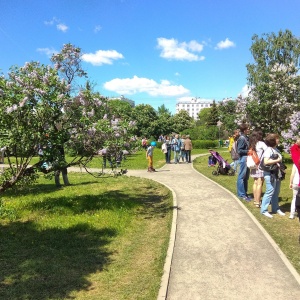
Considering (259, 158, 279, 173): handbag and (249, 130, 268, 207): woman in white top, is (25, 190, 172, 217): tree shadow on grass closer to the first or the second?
(249, 130, 268, 207): woman in white top

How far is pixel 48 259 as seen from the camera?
216 inches

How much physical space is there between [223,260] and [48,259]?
2834 mm

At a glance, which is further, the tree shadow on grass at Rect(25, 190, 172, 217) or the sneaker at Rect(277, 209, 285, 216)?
the tree shadow on grass at Rect(25, 190, 172, 217)

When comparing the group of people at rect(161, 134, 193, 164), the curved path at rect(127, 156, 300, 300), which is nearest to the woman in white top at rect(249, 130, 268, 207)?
the curved path at rect(127, 156, 300, 300)

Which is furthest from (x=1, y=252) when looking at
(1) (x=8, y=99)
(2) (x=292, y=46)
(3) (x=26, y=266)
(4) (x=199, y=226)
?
(2) (x=292, y=46)

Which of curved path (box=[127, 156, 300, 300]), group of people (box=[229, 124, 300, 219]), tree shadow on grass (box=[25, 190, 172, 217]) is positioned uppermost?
group of people (box=[229, 124, 300, 219])

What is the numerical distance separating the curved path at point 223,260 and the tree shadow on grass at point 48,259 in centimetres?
125

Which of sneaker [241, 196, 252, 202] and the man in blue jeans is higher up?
the man in blue jeans

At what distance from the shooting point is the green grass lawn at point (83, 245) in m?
4.42

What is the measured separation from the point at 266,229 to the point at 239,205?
183 centimetres

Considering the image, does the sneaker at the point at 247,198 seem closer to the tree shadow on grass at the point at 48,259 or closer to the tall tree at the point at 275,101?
the tree shadow on grass at the point at 48,259

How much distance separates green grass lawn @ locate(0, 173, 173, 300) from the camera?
442cm

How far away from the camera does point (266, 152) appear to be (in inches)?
279

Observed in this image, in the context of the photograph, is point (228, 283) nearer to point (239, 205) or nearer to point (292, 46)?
point (239, 205)
